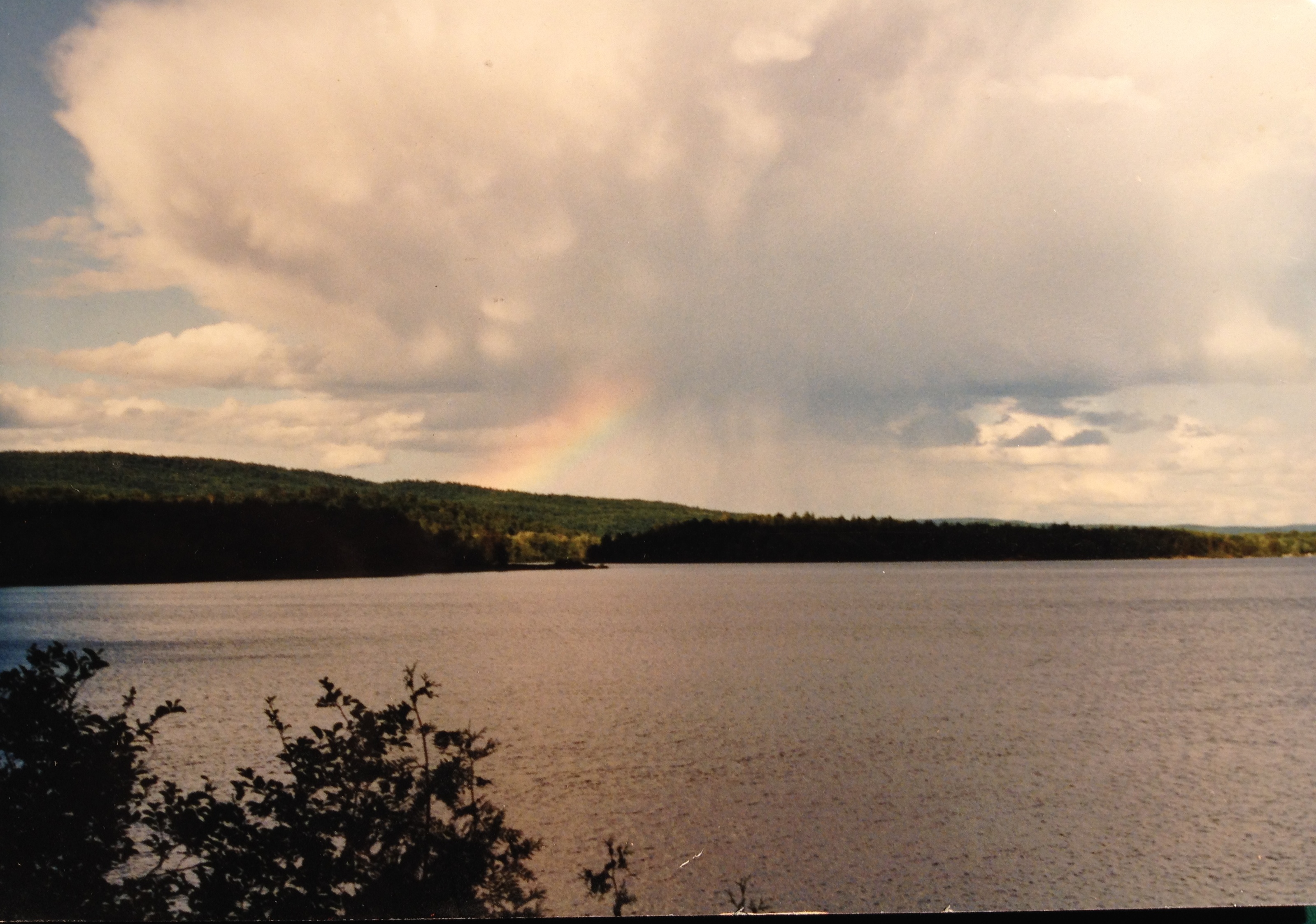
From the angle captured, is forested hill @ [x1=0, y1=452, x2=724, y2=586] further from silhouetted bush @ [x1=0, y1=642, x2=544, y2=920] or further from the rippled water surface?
silhouetted bush @ [x1=0, y1=642, x2=544, y2=920]

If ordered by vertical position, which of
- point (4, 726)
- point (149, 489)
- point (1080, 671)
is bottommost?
point (1080, 671)

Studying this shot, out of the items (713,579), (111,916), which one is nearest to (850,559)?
(713,579)

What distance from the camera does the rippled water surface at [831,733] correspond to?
8672 mm

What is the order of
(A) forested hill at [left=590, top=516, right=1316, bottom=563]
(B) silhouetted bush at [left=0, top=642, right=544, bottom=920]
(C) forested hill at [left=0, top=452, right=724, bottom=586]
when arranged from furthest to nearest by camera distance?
(A) forested hill at [left=590, top=516, right=1316, bottom=563] < (C) forested hill at [left=0, top=452, right=724, bottom=586] < (B) silhouetted bush at [left=0, top=642, right=544, bottom=920]

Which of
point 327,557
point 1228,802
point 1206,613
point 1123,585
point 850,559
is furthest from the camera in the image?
point 1123,585

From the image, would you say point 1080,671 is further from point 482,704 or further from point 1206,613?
point 1206,613

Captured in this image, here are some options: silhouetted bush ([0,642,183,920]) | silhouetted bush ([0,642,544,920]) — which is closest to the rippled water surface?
silhouetted bush ([0,642,544,920])

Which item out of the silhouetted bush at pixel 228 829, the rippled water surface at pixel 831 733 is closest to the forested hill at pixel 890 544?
the rippled water surface at pixel 831 733

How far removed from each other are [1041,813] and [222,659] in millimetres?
16236

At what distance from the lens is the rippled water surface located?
8.67 m

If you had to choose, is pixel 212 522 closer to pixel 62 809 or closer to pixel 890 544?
pixel 62 809

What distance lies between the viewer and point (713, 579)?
68.6 m

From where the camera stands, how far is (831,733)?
13906 millimetres

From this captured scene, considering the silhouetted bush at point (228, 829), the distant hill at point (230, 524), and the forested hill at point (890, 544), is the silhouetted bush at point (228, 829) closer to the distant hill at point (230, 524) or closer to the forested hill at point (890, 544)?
the distant hill at point (230, 524)
